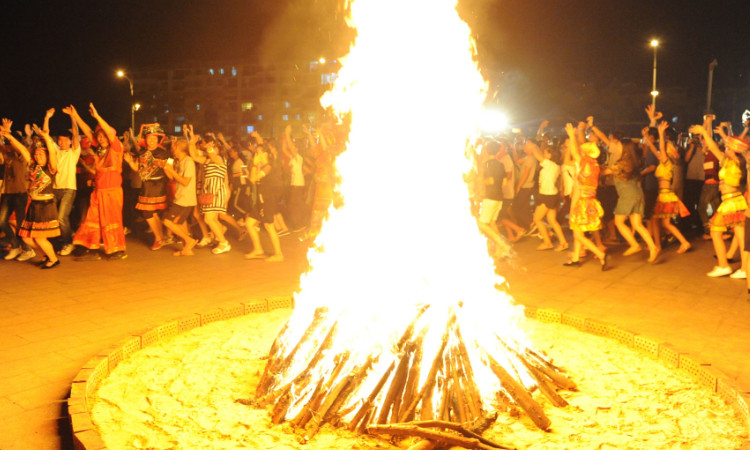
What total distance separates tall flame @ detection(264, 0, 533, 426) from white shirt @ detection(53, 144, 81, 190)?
5.91 meters

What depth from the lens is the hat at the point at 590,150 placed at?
9.27 metres

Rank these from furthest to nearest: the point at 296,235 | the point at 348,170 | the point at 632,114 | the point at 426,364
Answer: the point at 632,114 < the point at 296,235 < the point at 348,170 < the point at 426,364

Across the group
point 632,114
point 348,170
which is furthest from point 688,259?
point 632,114

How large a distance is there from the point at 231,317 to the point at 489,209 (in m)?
5.78

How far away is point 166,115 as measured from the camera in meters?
103

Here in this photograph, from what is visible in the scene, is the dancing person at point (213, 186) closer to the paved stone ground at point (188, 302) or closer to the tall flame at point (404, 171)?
the paved stone ground at point (188, 302)

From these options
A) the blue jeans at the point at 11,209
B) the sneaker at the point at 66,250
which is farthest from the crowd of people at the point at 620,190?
the blue jeans at the point at 11,209

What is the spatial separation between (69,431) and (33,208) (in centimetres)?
644

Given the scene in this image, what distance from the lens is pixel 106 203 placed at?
10.0 metres

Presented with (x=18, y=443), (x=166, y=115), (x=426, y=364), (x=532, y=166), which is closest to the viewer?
(x=18, y=443)

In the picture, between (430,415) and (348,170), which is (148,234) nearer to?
(348,170)

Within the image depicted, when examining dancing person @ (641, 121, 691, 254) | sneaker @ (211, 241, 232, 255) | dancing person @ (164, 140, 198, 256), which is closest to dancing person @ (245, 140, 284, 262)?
sneaker @ (211, 241, 232, 255)

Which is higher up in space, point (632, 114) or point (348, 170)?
point (632, 114)

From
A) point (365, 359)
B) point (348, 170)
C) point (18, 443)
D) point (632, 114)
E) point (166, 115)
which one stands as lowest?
point (18, 443)
